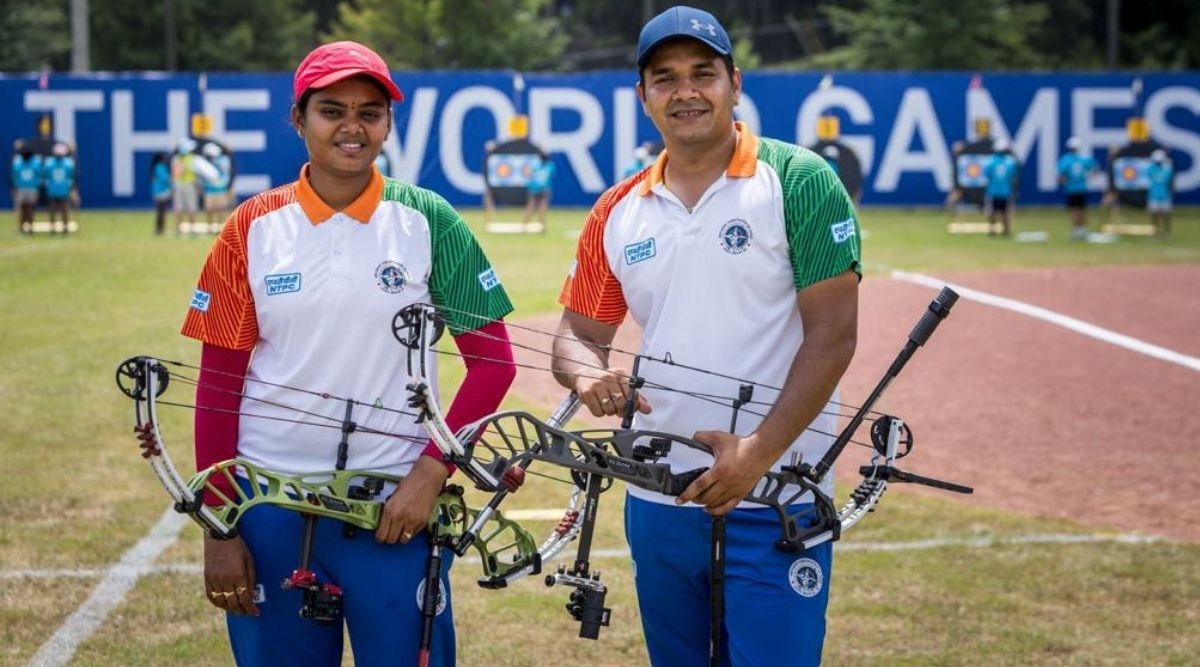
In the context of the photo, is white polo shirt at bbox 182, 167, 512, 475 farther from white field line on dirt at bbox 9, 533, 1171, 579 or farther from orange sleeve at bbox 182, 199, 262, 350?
white field line on dirt at bbox 9, 533, 1171, 579

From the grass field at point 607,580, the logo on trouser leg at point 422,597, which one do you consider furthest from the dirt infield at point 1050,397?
the logo on trouser leg at point 422,597

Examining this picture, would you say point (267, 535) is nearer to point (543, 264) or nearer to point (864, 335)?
point (864, 335)

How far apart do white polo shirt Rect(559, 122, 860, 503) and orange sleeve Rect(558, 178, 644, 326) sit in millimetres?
62

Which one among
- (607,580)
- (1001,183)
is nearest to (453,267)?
(607,580)

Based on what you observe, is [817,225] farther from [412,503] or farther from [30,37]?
[30,37]

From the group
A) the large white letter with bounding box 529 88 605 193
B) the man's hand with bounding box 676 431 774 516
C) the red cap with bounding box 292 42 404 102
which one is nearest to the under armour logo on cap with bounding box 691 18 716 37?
the red cap with bounding box 292 42 404 102

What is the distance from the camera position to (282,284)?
4074 millimetres

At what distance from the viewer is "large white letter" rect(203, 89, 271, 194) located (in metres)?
35.2

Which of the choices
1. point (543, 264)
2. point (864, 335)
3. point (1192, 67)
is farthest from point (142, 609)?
point (1192, 67)

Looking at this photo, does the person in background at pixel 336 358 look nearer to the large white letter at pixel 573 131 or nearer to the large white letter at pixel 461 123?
the large white letter at pixel 461 123

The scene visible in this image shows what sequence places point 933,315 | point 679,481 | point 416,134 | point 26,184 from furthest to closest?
point 416,134
point 26,184
point 933,315
point 679,481

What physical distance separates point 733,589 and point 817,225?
887 mm

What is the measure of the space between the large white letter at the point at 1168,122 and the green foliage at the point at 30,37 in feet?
106

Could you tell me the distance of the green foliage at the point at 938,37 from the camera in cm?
5000
